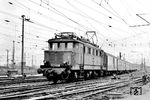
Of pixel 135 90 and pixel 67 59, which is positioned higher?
pixel 67 59

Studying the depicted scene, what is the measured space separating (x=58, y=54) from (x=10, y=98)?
10.9 meters

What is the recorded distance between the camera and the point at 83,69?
83.7 ft

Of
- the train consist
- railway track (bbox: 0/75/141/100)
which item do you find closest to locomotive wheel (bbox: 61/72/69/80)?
the train consist

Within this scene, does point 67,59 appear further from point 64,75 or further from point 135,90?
point 135,90

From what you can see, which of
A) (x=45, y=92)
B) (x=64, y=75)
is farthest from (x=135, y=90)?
(x=64, y=75)

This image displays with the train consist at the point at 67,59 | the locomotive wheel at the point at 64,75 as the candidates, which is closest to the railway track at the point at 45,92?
the locomotive wheel at the point at 64,75

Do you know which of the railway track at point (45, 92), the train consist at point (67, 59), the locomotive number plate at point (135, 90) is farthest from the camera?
the train consist at point (67, 59)

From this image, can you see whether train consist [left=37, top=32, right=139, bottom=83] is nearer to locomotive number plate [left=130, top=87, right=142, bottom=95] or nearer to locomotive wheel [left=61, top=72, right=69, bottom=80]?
locomotive wheel [left=61, top=72, right=69, bottom=80]

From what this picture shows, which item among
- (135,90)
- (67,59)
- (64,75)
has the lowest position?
(135,90)

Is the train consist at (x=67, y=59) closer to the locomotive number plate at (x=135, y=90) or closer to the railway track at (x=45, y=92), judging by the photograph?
the railway track at (x=45, y=92)

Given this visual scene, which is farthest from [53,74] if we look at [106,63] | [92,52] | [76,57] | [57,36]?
[106,63]

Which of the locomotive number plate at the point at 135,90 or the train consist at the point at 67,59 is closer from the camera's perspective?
the locomotive number plate at the point at 135,90

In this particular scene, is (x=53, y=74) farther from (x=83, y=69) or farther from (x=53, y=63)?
(x=83, y=69)

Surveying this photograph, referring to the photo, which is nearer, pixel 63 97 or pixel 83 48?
pixel 63 97
